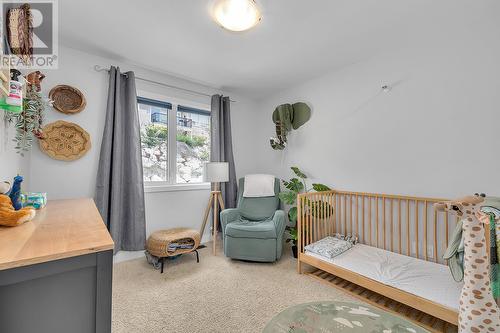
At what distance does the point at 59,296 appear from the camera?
789mm

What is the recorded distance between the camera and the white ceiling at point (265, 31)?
1719 millimetres

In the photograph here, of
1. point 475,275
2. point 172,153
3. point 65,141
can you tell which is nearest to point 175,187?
point 172,153

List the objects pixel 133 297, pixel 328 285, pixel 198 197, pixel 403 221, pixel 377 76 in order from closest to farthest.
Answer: pixel 133 297
pixel 328 285
pixel 403 221
pixel 377 76
pixel 198 197

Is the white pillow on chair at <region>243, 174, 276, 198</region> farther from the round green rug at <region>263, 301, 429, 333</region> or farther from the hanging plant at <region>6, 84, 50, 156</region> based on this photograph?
the hanging plant at <region>6, 84, 50, 156</region>

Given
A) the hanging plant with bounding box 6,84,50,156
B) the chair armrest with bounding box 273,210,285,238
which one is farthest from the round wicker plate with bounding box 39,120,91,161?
the chair armrest with bounding box 273,210,285,238

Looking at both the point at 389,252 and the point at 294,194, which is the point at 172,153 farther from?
the point at 389,252

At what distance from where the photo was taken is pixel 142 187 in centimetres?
268

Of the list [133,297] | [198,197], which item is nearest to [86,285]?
[133,297]

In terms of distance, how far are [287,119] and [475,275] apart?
2.59m

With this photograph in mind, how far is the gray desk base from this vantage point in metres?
0.72

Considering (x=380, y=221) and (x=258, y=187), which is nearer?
(x=380, y=221)

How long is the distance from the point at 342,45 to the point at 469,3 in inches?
37.4

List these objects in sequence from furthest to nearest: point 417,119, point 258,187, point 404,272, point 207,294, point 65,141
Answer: point 258,187 → point 65,141 → point 417,119 → point 207,294 → point 404,272

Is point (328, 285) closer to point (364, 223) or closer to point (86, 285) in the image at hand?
point (364, 223)
